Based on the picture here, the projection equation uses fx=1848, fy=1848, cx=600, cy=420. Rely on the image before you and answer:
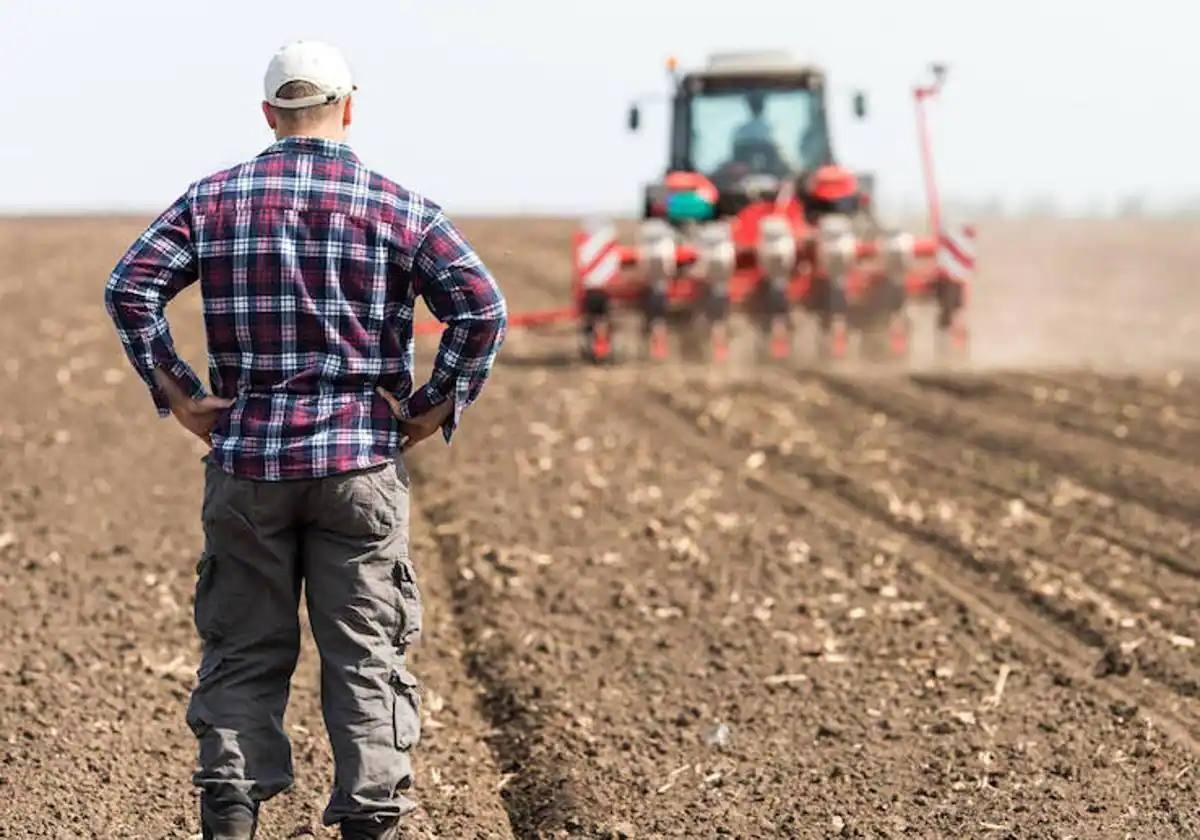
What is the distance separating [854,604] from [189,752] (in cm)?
276

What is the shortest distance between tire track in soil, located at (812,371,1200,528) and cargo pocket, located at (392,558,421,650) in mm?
5530

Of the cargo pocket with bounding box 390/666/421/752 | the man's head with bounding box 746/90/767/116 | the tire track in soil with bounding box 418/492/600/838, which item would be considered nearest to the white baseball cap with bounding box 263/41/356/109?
the cargo pocket with bounding box 390/666/421/752

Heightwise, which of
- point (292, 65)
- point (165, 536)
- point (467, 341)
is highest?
point (292, 65)

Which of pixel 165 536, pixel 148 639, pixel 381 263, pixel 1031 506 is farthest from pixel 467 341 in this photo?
pixel 1031 506

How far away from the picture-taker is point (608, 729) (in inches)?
225

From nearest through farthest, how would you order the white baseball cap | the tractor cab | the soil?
the white baseball cap
the soil
the tractor cab

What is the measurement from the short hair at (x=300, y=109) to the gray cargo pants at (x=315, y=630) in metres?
0.74

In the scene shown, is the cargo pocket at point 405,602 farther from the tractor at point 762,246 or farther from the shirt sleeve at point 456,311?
the tractor at point 762,246

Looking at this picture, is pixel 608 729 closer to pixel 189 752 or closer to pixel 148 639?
pixel 189 752

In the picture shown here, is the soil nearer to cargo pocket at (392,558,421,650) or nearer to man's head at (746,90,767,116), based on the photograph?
cargo pocket at (392,558,421,650)

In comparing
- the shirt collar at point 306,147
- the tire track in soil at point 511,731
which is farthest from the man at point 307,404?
the tire track in soil at point 511,731

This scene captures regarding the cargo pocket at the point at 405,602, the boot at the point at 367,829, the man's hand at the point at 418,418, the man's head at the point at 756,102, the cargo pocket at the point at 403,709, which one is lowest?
the boot at the point at 367,829

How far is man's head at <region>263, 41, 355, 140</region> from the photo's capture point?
379cm

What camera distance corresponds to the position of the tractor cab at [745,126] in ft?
52.9
